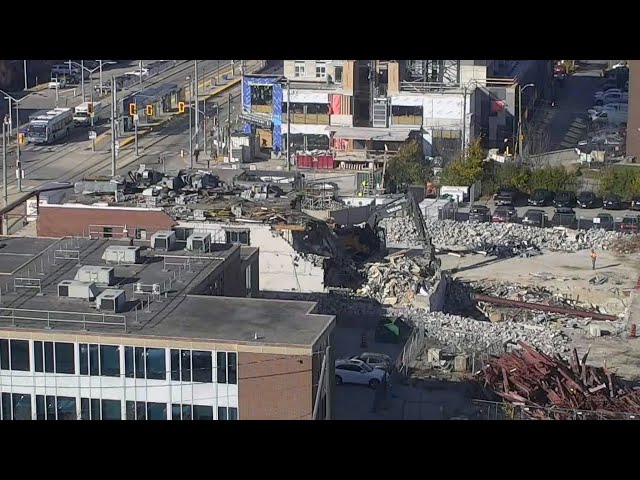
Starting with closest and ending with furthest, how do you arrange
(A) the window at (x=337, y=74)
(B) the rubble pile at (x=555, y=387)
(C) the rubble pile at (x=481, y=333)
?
(B) the rubble pile at (x=555, y=387) < (C) the rubble pile at (x=481, y=333) < (A) the window at (x=337, y=74)

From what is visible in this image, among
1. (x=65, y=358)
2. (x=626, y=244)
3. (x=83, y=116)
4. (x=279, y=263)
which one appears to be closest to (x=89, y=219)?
(x=279, y=263)

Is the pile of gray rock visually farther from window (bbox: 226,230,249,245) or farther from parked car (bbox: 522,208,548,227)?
window (bbox: 226,230,249,245)

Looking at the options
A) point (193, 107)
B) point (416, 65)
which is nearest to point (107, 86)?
point (193, 107)

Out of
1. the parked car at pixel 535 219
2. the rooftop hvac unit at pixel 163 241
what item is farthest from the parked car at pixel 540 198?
the rooftop hvac unit at pixel 163 241

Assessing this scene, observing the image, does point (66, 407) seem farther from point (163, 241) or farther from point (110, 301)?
point (163, 241)

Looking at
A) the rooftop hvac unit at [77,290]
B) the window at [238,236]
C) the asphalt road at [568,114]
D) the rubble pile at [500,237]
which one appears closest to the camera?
the rooftop hvac unit at [77,290]

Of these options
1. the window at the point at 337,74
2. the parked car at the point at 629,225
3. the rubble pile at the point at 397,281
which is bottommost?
the rubble pile at the point at 397,281

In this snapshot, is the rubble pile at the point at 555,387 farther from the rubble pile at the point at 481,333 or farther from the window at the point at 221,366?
the window at the point at 221,366
